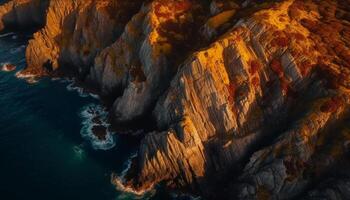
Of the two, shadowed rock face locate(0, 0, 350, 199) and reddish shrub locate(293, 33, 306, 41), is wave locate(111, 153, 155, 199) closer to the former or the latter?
shadowed rock face locate(0, 0, 350, 199)

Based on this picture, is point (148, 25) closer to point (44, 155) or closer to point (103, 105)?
point (103, 105)

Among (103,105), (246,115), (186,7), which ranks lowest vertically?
(103,105)

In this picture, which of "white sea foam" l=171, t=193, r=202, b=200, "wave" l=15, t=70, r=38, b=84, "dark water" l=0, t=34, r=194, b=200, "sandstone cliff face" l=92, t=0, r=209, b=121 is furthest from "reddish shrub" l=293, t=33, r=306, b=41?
"wave" l=15, t=70, r=38, b=84

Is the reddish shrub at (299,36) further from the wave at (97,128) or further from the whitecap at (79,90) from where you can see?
the whitecap at (79,90)

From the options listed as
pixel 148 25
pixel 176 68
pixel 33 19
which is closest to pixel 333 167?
pixel 176 68

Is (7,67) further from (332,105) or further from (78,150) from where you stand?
(332,105)

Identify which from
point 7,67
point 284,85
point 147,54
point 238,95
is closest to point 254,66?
point 238,95

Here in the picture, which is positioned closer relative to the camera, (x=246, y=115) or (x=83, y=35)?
(x=246, y=115)

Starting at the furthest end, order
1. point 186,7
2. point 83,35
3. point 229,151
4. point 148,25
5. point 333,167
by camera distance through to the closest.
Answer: point 83,35 → point 186,7 → point 148,25 → point 229,151 → point 333,167
